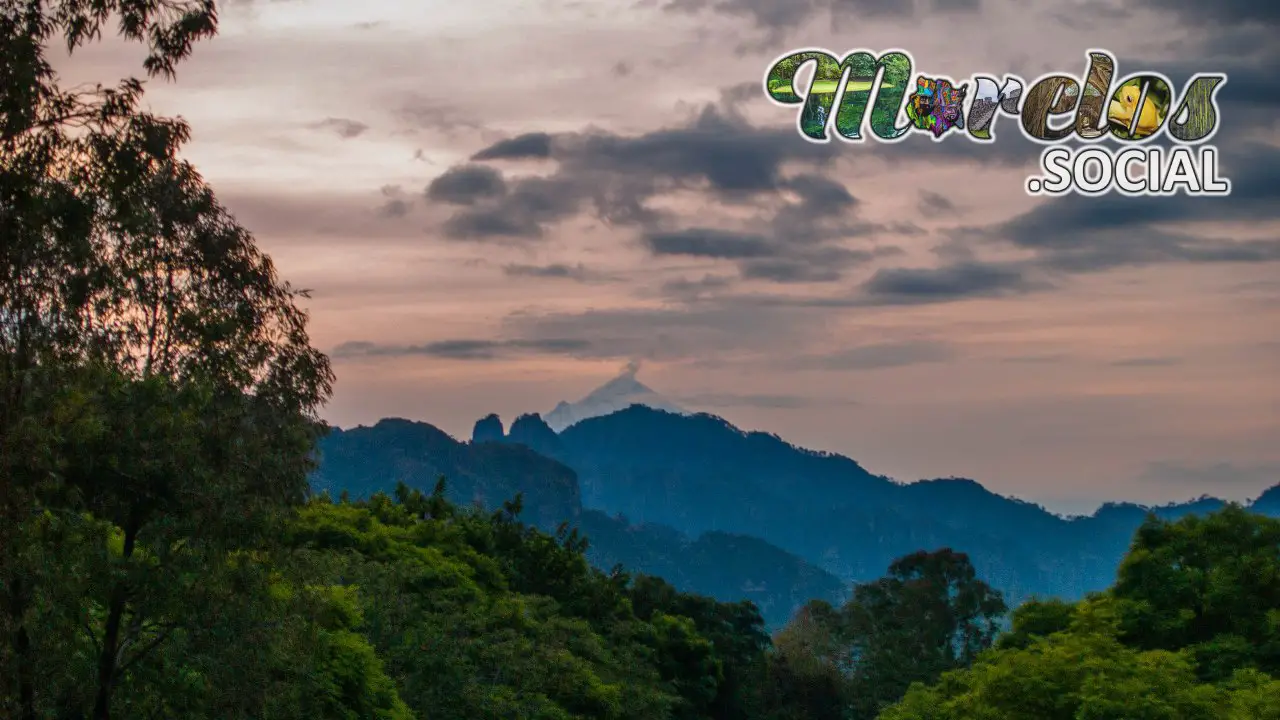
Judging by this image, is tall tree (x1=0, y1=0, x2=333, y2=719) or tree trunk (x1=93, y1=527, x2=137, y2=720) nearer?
tall tree (x1=0, y1=0, x2=333, y2=719)

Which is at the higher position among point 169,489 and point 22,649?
point 169,489

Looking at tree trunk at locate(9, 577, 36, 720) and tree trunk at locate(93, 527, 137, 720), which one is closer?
tree trunk at locate(9, 577, 36, 720)

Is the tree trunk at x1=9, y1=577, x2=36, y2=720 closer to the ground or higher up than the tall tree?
closer to the ground

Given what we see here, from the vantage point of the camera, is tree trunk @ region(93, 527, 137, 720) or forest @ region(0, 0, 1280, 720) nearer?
forest @ region(0, 0, 1280, 720)

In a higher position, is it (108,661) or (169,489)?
(169,489)

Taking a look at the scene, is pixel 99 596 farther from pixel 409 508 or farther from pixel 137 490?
pixel 409 508

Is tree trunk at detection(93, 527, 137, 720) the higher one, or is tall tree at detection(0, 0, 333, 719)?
tall tree at detection(0, 0, 333, 719)

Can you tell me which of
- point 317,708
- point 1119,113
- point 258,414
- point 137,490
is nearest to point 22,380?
point 137,490

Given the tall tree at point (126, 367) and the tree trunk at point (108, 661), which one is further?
the tree trunk at point (108, 661)

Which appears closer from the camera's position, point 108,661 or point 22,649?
point 22,649

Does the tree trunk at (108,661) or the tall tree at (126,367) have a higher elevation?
the tall tree at (126,367)

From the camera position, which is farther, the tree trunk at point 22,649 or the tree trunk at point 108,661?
the tree trunk at point 108,661

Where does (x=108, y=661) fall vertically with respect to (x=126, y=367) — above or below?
below

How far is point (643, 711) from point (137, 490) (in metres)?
29.0
